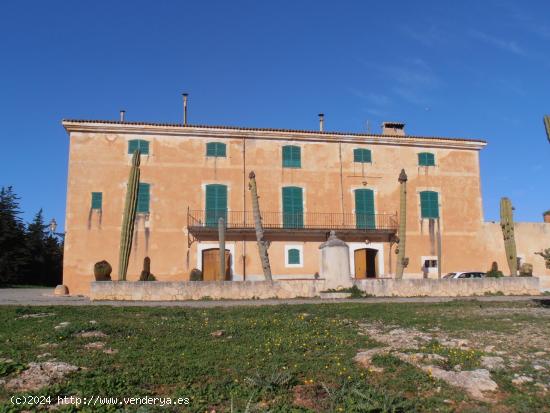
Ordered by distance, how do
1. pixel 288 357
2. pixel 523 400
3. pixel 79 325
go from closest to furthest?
pixel 523 400 → pixel 288 357 → pixel 79 325

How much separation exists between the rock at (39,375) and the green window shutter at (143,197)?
64.7 feet

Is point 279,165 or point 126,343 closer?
point 126,343

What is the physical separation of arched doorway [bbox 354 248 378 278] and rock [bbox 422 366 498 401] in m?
21.5

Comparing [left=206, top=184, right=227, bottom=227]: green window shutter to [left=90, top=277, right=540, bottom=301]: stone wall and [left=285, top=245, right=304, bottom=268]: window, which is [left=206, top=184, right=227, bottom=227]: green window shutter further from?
[left=90, top=277, right=540, bottom=301]: stone wall

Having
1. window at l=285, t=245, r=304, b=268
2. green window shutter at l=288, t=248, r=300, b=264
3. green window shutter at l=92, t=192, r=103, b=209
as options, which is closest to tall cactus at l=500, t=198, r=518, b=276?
window at l=285, t=245, r=304, b=268

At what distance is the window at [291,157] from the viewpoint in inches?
1101

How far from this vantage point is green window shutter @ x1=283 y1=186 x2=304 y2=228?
27.3 m

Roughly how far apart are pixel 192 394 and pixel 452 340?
15.4 feet

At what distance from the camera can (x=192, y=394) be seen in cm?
562

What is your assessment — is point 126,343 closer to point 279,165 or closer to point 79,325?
point 79,325

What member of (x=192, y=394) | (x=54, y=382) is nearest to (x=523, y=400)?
(x=192, y=394)

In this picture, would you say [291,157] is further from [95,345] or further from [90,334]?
[95,345]

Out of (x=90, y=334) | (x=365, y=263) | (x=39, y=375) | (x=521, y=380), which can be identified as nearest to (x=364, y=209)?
(x=365, y=263)

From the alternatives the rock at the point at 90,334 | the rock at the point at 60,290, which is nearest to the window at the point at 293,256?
the rock at the point at 60,290
